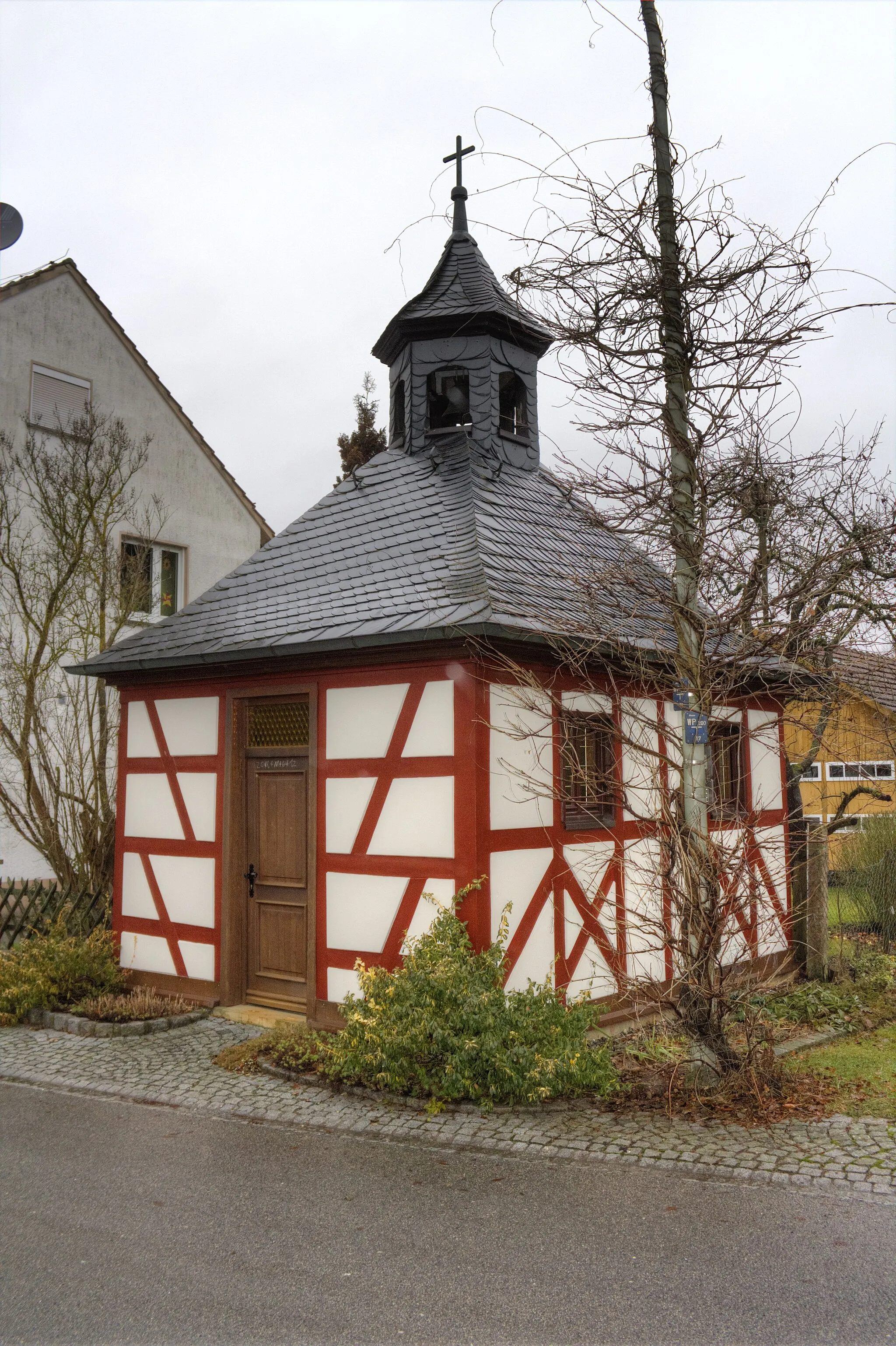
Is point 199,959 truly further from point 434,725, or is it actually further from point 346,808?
point 434,725

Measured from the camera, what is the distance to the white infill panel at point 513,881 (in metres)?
7.31

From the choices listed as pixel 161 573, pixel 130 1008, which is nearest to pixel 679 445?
pixel 130 1008

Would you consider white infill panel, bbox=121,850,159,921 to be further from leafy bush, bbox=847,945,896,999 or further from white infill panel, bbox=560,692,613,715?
leafy bush, bbox=847,945,896,999

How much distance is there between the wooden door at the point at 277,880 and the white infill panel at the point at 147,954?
2.92 feet

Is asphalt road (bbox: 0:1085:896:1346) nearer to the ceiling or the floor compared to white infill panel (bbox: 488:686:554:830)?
nearer to the floor

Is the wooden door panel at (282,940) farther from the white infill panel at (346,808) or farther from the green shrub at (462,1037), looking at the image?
the green shrub at (462,1037)

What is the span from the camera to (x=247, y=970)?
9.05 m

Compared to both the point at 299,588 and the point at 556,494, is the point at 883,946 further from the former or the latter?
the point at 299,588

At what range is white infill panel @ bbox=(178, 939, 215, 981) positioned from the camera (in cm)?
905

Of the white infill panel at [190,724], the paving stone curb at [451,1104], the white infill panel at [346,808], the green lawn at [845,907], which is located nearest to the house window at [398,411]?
the white infill panel at [190,724]

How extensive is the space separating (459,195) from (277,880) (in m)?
8.42

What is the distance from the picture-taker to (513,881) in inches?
295

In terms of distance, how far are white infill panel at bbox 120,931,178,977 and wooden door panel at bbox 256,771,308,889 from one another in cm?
129

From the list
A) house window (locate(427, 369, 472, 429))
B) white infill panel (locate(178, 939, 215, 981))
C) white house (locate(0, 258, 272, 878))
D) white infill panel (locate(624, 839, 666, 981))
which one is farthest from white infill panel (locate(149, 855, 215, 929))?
white house (locate(0, 258, 272, 878))
